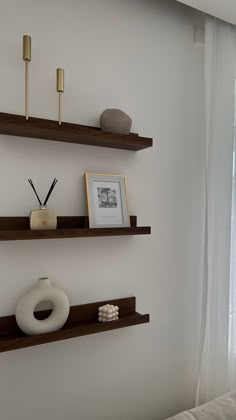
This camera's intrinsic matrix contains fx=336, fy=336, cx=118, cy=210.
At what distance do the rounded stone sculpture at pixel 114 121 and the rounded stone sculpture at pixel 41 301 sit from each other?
72 cm

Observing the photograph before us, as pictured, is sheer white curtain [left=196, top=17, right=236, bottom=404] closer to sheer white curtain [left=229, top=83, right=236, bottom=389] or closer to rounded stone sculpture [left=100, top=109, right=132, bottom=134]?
sheer white curtain [left=229, top=83, right=236, bottom=389]

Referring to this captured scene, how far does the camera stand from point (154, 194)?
177cm

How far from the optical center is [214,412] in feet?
4.42

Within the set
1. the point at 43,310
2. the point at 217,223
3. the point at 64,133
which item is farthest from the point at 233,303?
the point at 64,133

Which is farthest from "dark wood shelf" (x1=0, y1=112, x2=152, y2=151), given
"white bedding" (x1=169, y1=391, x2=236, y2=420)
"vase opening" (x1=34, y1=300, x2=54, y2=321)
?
"white bedding" (x1=169, y1=391, x2=236, y2=420)

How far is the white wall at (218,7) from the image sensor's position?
162 cm

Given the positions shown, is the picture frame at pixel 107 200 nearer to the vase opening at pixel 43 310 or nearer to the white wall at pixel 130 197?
the white wall at pixel 130 197

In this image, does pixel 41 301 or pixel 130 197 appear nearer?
pixel 41 301

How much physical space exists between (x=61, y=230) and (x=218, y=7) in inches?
53.0

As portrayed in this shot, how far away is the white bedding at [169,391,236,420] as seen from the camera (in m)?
1.31

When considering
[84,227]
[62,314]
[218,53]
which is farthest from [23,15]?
[62,314]

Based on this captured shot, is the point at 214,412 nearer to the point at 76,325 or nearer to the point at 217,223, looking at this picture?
the point at 76,325

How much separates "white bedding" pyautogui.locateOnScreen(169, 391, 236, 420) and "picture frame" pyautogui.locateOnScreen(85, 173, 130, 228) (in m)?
0.82

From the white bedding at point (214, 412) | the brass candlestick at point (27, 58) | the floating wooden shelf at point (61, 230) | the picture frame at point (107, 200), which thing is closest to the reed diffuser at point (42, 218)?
the floating wooden shelf at point (61, 230)
